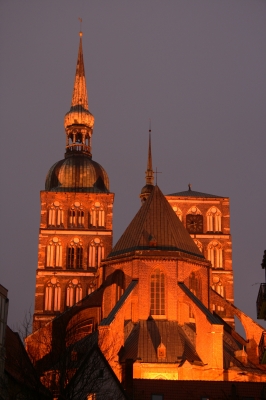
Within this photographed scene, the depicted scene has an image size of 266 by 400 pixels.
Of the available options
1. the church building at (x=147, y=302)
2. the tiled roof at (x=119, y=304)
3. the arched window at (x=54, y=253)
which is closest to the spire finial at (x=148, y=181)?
the church building at (x=147, y=302)

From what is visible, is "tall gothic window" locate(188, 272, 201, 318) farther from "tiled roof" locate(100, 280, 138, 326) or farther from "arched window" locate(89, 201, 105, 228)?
"arched window" locate(89, 201, 105, 228)

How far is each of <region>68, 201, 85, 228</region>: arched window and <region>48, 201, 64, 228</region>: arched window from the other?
0.78 m

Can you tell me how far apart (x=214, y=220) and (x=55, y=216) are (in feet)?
50.0

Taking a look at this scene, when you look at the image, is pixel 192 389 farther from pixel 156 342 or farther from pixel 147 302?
pixel 147 302

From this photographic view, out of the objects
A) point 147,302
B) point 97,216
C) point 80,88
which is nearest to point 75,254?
point 97,216

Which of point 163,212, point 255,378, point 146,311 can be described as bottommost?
point 255,378

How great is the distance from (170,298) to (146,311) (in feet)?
6.26

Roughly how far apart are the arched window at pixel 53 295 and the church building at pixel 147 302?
9cm

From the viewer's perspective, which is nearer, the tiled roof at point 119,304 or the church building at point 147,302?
the church building at point 147,302

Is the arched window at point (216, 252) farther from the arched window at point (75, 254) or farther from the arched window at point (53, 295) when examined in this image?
the arched window at point (53, 295)

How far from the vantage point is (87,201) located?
9838 cm

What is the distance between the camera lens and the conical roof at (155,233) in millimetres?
71125

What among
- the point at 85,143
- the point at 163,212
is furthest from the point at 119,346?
the point at 85,143

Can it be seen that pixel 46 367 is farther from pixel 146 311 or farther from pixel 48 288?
pixel 48 288
